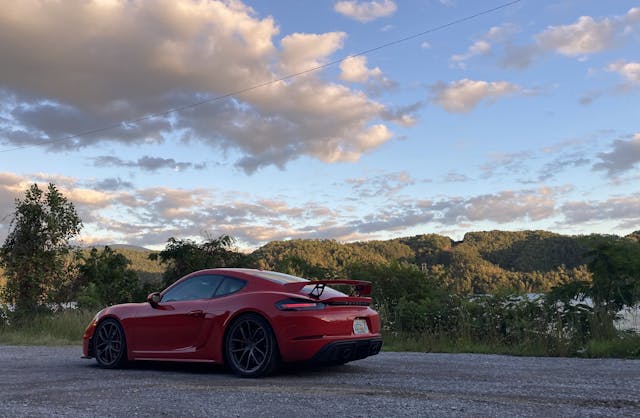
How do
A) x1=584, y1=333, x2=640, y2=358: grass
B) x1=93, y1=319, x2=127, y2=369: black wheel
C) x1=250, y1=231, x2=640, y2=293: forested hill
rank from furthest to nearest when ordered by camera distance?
x1=250, y1=231, x2=640, y2=293: forested hill, x1=584, y1=333, x2=640, y2=358: grass, x1=93, y1=319, x2=127, y2=369: black wheel

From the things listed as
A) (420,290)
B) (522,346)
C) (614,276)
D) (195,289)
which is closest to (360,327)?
(195,289)

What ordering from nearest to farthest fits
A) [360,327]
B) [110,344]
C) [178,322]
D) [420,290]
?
1. [360,327]
2. [178,322]
3. [110,344]
4. [420,290]

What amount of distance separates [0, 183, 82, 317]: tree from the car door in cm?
1124

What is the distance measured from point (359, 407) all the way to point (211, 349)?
3005 millimetres

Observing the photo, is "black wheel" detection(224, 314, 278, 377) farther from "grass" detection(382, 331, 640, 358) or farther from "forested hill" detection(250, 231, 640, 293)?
"forested hill" detection(250, 231, 640, 293)

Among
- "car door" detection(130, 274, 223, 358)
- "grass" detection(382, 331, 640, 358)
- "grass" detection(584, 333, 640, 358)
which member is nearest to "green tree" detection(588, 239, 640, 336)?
"grass" detection(584, 333, 640, 358)

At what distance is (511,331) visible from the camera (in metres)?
11.0

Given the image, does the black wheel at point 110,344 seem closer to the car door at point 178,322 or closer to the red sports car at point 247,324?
the red sports car at point 247,324

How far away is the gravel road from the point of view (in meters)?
5.09

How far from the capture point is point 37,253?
1866cm

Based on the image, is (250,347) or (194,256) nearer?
(250,347)

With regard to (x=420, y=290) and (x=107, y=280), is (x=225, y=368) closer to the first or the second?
(x=420, y=290)

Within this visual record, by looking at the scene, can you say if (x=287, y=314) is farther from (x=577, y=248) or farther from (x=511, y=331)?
(x=577, y=248)

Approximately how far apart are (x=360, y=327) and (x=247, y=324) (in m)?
1.36
